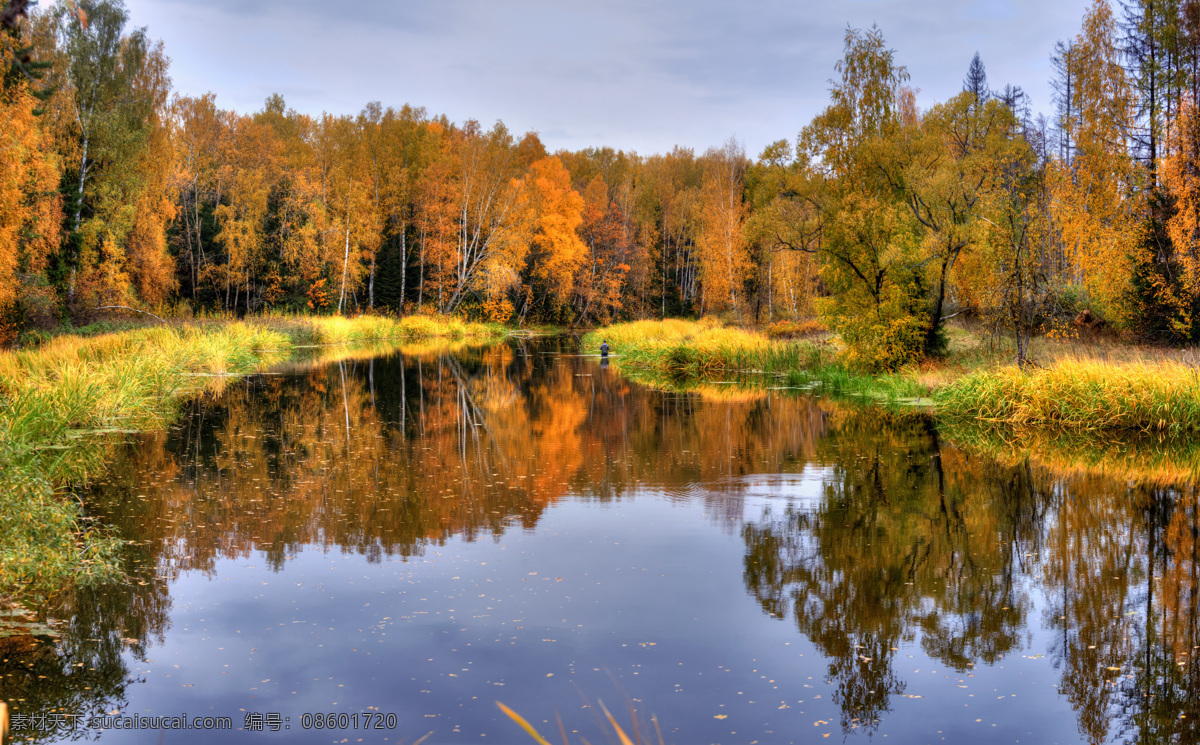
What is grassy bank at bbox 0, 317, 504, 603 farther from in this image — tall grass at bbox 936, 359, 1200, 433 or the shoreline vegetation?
tall grass at bbox 936, 359, 1200, 433

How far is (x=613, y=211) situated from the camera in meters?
63.8

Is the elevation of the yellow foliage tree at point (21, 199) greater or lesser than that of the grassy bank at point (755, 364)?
greater

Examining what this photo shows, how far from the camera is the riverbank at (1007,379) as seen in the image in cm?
1484

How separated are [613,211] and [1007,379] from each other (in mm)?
49380

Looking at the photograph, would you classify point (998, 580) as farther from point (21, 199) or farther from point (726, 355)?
point (21, 199)

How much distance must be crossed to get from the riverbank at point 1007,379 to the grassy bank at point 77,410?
14362mm

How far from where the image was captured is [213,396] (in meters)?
20.2

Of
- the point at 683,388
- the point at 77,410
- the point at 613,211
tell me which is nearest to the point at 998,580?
the point at 77,410

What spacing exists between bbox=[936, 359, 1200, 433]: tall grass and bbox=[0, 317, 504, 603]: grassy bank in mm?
14646

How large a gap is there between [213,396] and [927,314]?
710 inches

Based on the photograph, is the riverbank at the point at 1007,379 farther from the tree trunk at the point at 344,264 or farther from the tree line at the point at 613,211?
the tree trunk at the point at 344,264

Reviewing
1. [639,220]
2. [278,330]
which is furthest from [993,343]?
[639,220]

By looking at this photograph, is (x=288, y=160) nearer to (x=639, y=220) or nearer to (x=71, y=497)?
(x=639, y=220)

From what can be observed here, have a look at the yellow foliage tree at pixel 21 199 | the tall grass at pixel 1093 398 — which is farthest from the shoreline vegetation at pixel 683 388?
the yellow foliage tree at pixel 21 199
